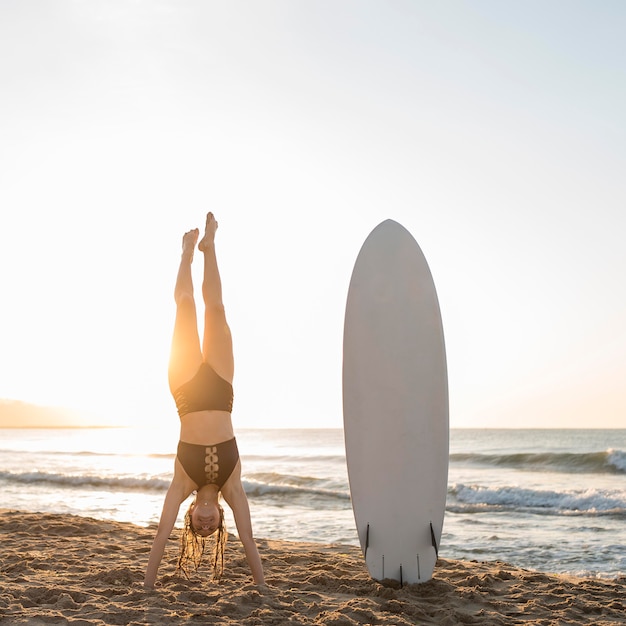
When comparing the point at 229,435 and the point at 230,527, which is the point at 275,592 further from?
the point at 230,527

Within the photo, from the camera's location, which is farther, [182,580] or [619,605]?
[182,580]

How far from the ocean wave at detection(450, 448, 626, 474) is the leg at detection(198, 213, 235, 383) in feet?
54.2

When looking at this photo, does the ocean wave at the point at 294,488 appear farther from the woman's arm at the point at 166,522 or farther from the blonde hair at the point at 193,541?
the woman's arm at the point at 166,522

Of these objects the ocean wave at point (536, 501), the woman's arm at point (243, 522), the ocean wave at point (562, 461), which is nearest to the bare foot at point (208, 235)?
the woman's arm at point (243, 522)

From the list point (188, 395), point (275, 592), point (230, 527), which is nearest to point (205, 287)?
point (188, 395)

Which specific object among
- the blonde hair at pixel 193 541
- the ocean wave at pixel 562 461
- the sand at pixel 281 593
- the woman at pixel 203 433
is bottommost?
the ocean wave at pixel 562 461

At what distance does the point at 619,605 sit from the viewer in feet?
13.7

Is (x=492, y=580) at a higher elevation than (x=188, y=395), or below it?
below

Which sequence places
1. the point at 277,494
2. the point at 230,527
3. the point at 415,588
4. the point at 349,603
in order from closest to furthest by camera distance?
1. the point at 349,603
2. the point at 415,588
3. the point at 230,527
4. the point at 277,494

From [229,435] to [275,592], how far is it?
1073mm

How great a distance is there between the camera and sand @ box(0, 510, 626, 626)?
3.63 m

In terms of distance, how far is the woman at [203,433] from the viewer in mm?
4074

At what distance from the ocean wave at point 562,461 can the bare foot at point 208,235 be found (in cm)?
1649

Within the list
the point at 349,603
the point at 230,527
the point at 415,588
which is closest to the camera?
the point at 349,603
